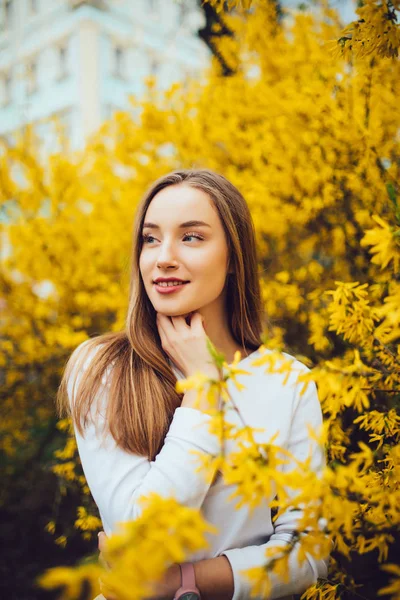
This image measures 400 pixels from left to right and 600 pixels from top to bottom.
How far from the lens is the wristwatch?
113cm

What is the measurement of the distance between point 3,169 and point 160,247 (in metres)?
2.56

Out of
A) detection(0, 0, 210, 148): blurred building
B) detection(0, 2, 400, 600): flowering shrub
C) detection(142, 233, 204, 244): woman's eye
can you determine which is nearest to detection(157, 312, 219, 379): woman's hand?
detection(142, 233, 204, 244): woman's eye

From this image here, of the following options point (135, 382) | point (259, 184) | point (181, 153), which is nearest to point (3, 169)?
point (181, 153)

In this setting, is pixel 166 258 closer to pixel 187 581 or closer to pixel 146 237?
pixel 146 237

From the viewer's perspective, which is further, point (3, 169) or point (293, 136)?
point (3, 169)

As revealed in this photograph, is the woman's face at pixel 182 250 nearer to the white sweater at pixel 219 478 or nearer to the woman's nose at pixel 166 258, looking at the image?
the woman's nose at pixel 166 258

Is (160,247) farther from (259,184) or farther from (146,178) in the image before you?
(146,178)

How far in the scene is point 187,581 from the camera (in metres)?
1.14

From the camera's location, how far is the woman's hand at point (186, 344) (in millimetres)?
1292

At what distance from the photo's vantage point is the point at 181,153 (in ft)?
10.7

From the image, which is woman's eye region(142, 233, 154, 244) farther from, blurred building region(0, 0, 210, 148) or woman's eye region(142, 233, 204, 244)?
blurred building region(0, 0, 210, 148)

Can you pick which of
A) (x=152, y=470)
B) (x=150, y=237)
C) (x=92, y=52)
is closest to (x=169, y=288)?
(x=150, y=237)

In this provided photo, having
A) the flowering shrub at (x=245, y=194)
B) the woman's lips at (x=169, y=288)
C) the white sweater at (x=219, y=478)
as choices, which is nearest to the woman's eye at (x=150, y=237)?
the woman's lips at (x=169, y=288)

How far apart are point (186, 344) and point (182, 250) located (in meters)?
0.27
